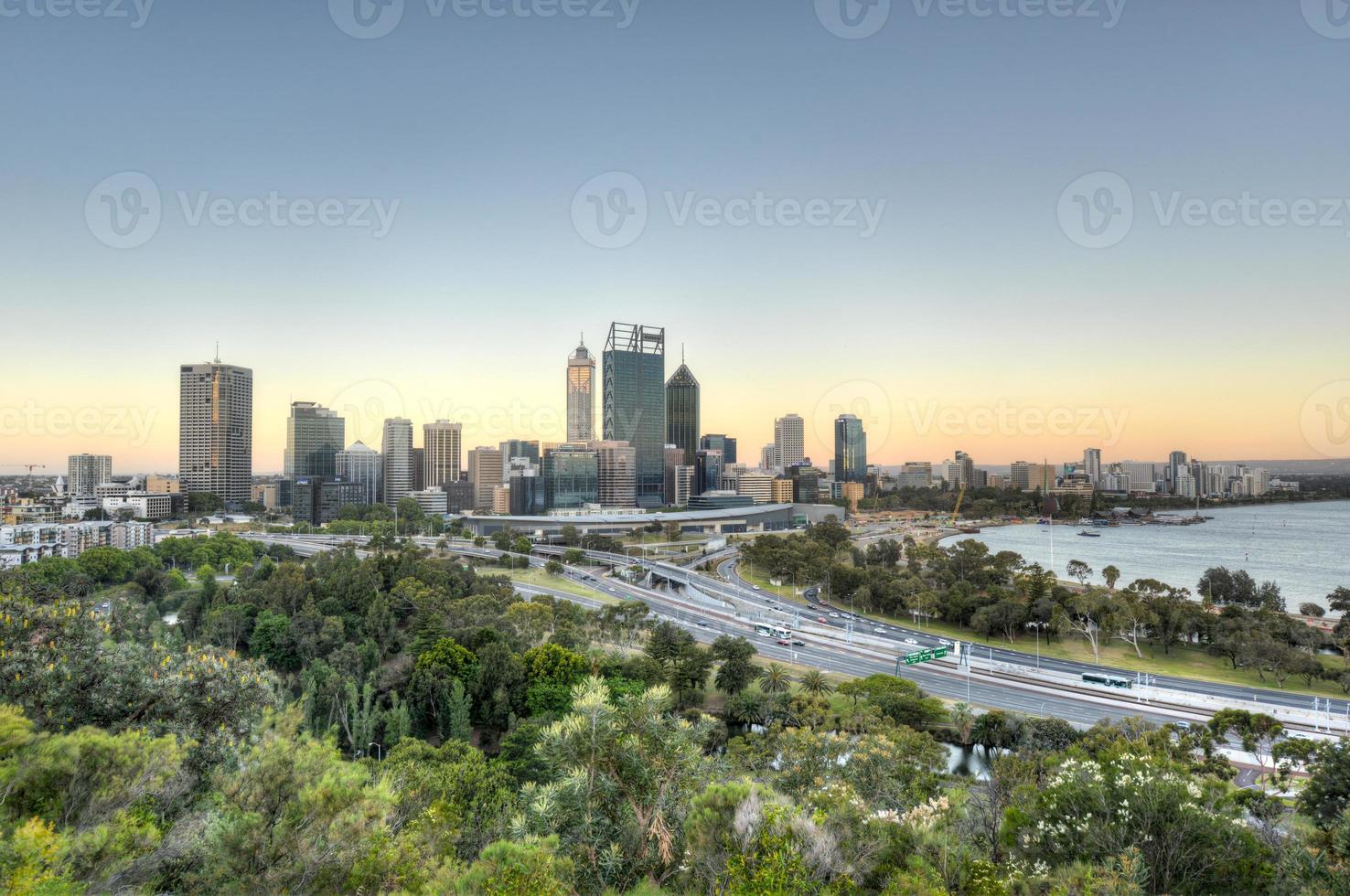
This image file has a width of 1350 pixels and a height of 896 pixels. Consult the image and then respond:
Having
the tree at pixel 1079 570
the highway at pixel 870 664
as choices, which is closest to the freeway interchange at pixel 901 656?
the highway at pixel 870 664

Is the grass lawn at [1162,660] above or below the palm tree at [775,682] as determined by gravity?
below

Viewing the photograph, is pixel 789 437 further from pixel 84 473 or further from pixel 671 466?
pixel 84 473

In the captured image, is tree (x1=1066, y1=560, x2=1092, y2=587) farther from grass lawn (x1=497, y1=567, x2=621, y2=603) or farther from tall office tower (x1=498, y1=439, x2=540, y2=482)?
tall office tower (x1=498, y1=439, x2=540, y2=482)

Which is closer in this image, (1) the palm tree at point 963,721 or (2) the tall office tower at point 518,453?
(1) the palm tree at point 963,721

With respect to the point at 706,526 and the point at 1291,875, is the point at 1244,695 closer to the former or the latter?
the point at 1291,875

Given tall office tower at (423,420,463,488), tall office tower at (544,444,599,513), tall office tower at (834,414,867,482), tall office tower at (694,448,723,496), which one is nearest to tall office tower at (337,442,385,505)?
tall office tower at (423,420,463,488)

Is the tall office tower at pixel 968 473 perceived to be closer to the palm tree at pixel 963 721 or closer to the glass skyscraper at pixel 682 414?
the glass skyscraper at pixel 682 414
